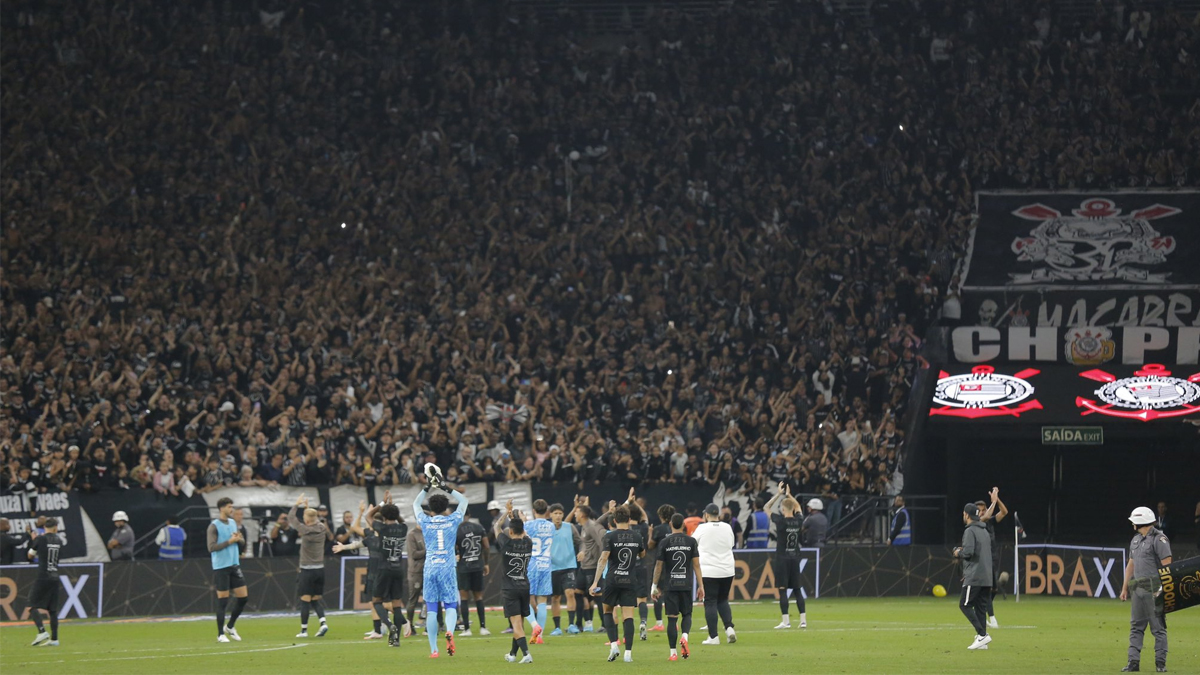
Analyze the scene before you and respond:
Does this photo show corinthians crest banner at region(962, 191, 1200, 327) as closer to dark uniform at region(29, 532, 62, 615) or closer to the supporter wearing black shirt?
the supporter wearing black shirt

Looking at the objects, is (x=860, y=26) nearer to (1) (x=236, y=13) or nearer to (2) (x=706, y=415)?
(2) (x=706, y=415)

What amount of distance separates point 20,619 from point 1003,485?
23229 millimetres

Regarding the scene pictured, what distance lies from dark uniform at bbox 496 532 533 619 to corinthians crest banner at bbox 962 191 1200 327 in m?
22.1

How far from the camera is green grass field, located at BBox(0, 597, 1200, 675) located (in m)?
19.7

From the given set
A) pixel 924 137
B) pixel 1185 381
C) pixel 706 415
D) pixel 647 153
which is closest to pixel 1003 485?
pixel 1185 381

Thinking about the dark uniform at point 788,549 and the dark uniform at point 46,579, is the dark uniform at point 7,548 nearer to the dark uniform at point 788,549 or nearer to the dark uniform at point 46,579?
the dark uniform at point 46,579

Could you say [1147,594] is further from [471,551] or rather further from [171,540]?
[171,540]

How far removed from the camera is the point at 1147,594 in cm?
1884

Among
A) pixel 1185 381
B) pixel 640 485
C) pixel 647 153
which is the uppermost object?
pixel 647 153

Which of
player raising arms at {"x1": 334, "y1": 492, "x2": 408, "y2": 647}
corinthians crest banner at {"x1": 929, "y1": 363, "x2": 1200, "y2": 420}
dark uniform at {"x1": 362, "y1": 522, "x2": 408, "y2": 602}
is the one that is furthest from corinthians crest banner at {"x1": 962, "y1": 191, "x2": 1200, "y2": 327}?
dark uniform at {"x1": 362, "y1": 522, "x2": 408, "y2": 602}

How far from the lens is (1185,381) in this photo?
36.8 meters

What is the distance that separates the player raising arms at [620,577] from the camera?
66.2ft

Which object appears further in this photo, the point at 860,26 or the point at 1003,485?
the point at 860,26

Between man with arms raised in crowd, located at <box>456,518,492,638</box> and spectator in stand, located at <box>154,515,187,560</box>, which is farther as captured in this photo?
spectator in stand, located at <box>154,515,187,560</box>
